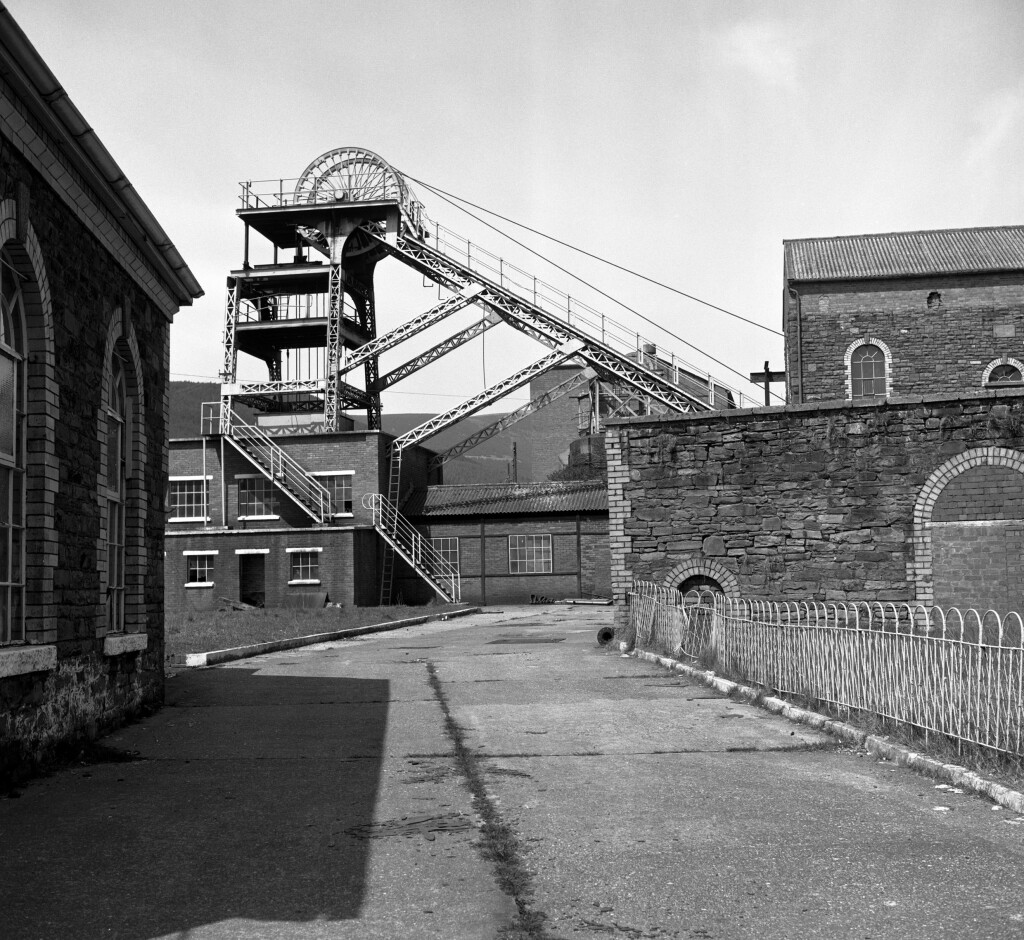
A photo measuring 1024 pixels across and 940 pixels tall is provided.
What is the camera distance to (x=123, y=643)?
10.7 m

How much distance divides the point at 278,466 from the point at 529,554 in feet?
31.1

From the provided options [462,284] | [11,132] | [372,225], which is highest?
[372,225]

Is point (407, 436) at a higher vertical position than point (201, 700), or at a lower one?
higher

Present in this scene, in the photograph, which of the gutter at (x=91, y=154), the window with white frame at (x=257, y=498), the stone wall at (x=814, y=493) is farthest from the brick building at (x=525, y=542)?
the gutter at (x=91, y=154)

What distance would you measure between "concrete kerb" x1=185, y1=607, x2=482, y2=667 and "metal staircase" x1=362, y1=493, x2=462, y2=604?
760cm

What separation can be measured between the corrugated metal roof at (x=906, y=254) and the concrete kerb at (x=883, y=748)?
25095 millimetres

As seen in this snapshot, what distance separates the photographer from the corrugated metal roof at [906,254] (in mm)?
35094

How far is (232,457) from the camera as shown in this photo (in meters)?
40.6

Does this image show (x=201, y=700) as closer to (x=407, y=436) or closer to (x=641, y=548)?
(x=641, y=548)

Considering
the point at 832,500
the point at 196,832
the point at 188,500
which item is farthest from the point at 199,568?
the point at 196,832

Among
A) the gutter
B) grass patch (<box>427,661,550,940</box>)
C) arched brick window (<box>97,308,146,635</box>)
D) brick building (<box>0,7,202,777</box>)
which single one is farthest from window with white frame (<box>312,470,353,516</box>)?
grass patch (<box>427,661,550,940</box>)

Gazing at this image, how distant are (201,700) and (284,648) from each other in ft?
26.2

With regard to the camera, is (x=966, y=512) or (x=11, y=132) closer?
(x=11, y=132)

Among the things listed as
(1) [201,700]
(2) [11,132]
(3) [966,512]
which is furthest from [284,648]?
(2) [11,132]
